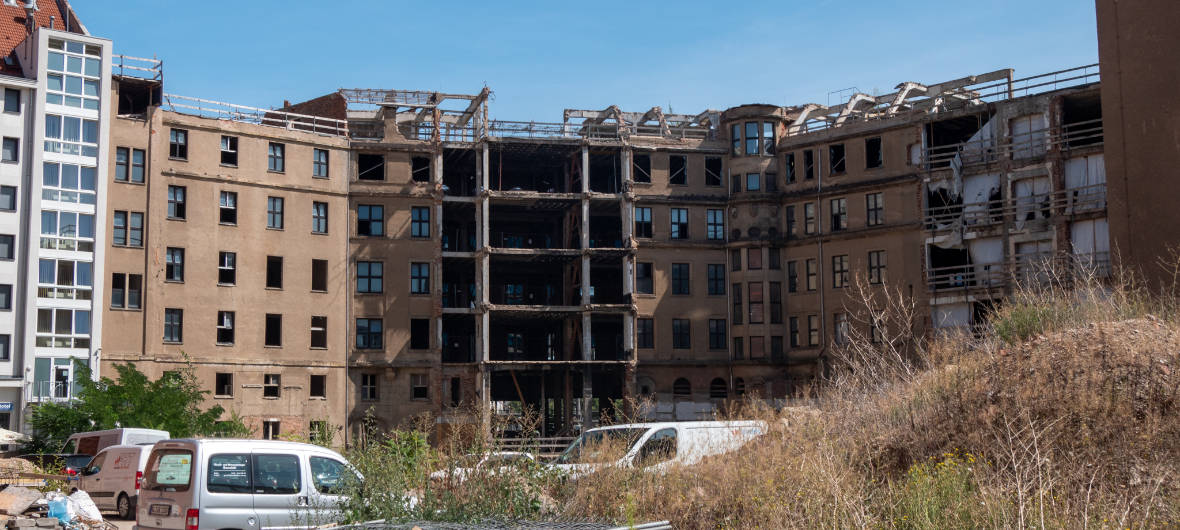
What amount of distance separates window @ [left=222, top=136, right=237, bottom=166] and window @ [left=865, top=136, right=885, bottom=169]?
30.3m

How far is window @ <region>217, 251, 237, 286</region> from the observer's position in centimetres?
5309

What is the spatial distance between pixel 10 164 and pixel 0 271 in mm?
4700

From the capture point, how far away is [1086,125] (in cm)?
5044

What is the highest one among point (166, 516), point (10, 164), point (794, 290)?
point (10, 164)

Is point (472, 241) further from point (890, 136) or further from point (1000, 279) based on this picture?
point (1000, 279)

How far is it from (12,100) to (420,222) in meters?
19.0

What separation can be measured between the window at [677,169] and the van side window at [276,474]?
43.7m

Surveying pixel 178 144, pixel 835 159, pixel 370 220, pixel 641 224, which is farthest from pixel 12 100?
pixel 835 159

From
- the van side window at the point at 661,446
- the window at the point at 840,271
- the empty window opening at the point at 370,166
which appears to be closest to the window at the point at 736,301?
the window at the point at 840,271

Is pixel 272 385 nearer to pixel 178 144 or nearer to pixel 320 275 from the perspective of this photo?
pixel 320 275

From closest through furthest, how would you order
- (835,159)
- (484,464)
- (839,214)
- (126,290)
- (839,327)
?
1. (484,464)
2. (126,290)
3. (839,327)
4. (839,214)
5. (835,159)

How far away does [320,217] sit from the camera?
56.2 meters

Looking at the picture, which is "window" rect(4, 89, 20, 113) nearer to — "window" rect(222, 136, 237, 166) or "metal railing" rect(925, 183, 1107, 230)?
"window" rect(222, 136, 237, 166)

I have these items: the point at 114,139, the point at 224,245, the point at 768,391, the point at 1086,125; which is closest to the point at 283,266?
the point at 224,245
